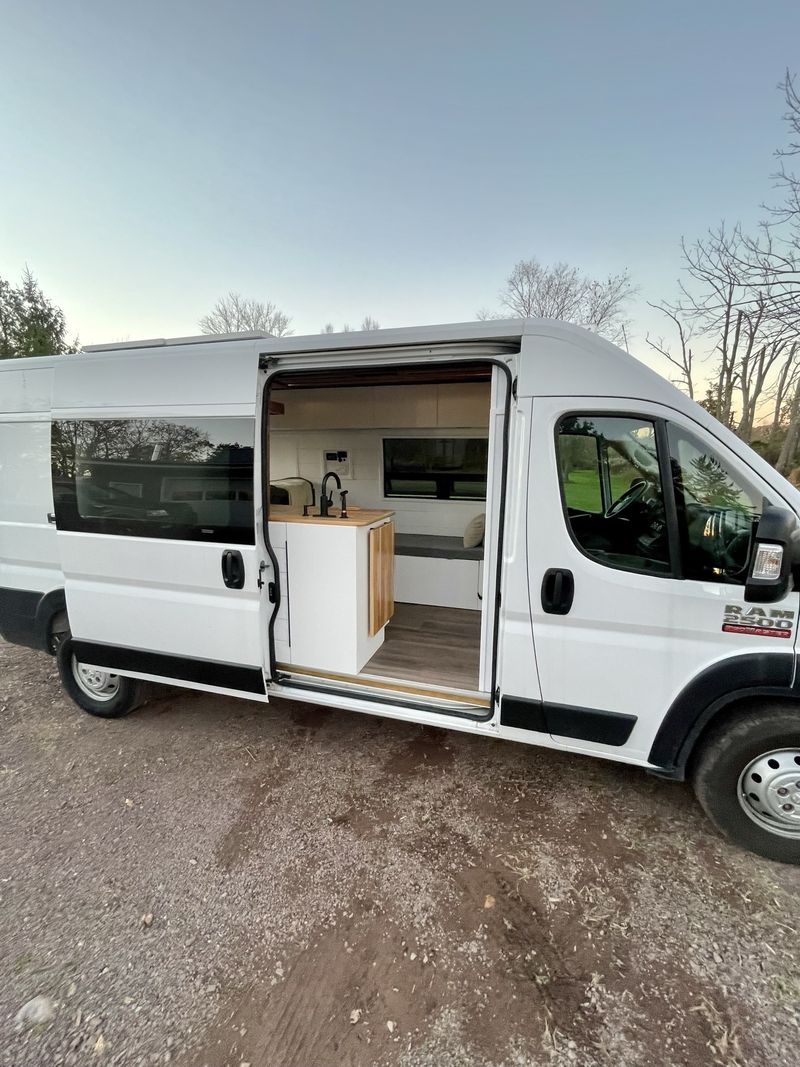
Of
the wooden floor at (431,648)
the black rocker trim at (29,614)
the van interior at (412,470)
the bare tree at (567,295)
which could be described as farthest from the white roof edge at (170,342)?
the bare tree at (567,295)

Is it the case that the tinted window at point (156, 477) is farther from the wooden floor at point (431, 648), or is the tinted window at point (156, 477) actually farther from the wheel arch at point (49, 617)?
the wooden floor at point (431, 648)

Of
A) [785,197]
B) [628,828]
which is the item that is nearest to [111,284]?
[628,828]

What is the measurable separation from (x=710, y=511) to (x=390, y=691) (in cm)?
191

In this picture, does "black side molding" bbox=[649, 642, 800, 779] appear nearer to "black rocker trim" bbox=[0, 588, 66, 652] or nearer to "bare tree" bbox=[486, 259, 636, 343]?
"black rocker trim" bbox=[0, 588, 66, 652]

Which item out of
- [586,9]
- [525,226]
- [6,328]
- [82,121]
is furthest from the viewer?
[6,328]

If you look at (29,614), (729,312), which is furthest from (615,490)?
(729,312)

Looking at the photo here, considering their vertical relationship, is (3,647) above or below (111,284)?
below

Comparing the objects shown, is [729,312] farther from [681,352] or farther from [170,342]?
[170,342]

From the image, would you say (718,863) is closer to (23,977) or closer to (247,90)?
(23,977)

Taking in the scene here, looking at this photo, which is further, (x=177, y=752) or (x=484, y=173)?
(x=484, y=173)

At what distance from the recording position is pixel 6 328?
58.4ft

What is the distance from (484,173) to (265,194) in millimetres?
4826

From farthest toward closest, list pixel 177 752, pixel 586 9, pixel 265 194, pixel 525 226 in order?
1. pixel 525 226
2. pixel 265 194
3. pixel 586 9
4. pixel 177 752

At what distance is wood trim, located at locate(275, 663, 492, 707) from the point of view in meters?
2.48
